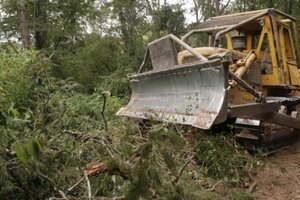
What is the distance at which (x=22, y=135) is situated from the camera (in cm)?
386

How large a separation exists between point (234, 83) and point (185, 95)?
814mm

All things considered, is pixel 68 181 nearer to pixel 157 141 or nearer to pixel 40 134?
pixel 40 134

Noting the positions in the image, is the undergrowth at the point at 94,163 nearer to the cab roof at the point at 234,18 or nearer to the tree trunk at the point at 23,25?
the cab roof at the point at 234,18

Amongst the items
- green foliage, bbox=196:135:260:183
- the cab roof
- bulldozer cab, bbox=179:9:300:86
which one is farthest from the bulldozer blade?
the cab roof

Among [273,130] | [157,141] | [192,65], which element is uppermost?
[192,65]

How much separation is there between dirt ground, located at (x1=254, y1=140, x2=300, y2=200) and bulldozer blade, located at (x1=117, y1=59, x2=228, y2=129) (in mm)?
933

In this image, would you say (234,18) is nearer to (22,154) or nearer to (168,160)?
(168,160)

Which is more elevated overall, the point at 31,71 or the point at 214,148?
the point at 31,71

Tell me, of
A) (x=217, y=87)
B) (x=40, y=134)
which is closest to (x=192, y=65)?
(x=217, y=87)

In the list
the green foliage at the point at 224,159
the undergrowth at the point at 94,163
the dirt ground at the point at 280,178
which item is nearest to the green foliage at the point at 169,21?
the dirt ground at the point at 280,178

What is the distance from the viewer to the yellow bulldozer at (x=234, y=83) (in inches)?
218

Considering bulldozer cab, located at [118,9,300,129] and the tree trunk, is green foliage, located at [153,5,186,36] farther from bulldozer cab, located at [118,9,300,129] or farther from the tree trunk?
bulldozer cab, located at [118,9,300,129]

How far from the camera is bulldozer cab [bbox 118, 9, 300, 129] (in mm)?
5500

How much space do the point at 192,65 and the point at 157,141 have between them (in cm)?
294
